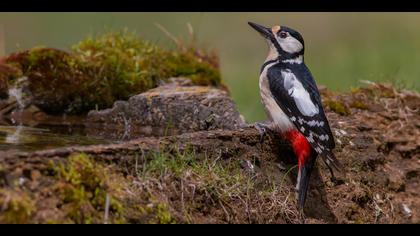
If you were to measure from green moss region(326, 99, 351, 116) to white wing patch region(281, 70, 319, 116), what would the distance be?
34.9 inches

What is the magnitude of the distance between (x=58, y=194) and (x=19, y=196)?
0.82ft

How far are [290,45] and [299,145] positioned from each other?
142cm

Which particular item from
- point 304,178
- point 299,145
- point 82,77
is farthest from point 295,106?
point 82,77

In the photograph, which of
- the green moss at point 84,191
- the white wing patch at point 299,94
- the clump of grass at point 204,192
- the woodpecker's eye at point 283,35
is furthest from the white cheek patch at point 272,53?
the green moss at point 84,191

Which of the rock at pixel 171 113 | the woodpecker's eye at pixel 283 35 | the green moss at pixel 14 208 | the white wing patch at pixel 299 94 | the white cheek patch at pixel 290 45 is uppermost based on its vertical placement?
the woodpecker's eye at pixel 283 35

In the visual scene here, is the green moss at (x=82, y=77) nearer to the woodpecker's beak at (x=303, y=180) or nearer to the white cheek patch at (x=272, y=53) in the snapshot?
the white cheek patch at (x=272, y=53)

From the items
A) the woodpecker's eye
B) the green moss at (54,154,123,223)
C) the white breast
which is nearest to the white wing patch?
the white breast

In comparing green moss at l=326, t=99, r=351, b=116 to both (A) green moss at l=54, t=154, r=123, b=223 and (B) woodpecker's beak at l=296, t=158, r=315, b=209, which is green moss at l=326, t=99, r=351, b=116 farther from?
(A) green moss at l=54, t=154, r=123, b=223

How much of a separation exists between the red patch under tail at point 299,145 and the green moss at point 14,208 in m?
2.50

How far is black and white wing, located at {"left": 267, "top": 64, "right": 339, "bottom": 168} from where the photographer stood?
6.43 metres

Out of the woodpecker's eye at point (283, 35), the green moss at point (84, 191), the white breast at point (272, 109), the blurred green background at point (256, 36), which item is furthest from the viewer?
the blurred green background at point (256, 36)

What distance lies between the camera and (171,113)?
771cm

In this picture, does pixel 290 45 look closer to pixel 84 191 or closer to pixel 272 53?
pixel 272 53

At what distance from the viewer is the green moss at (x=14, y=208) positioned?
14.7 ft
